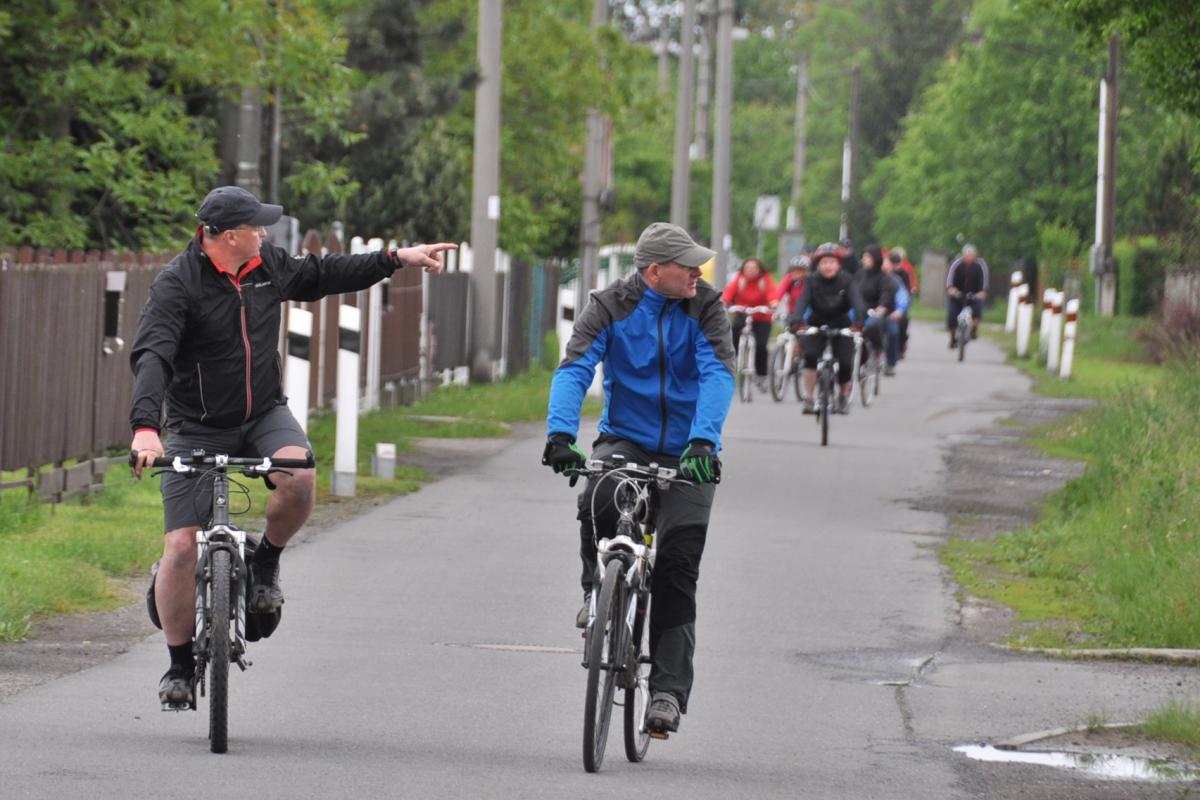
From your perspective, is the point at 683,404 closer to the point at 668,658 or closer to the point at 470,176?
the point at 668,658

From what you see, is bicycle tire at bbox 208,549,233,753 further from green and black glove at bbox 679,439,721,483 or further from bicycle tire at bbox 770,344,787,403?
bicycle tire at bbox 770,344,787,403

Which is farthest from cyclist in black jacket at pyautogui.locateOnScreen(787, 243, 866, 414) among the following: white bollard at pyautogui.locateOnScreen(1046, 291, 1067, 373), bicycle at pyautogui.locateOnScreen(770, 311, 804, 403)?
white bollard at pyautogui.locateOnScreen(1046, 291, 1067, 373)

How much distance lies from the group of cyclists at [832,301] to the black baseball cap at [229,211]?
11.3 m

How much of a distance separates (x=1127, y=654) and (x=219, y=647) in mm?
4353

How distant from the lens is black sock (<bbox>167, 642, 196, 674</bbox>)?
25.3ft

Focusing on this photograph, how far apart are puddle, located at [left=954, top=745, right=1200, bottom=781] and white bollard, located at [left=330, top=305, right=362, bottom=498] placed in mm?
7652

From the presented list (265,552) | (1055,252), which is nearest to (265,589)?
(265,552)

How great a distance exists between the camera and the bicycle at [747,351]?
26.6m

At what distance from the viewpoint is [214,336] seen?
7656 millimetres

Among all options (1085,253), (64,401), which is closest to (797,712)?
(64,401)

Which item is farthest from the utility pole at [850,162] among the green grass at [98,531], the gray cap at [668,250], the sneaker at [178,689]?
the sneaker at [178,689]

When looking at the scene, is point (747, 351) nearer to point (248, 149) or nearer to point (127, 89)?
point (127, 89)

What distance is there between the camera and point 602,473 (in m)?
7.50

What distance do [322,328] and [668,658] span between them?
12.0 meters
